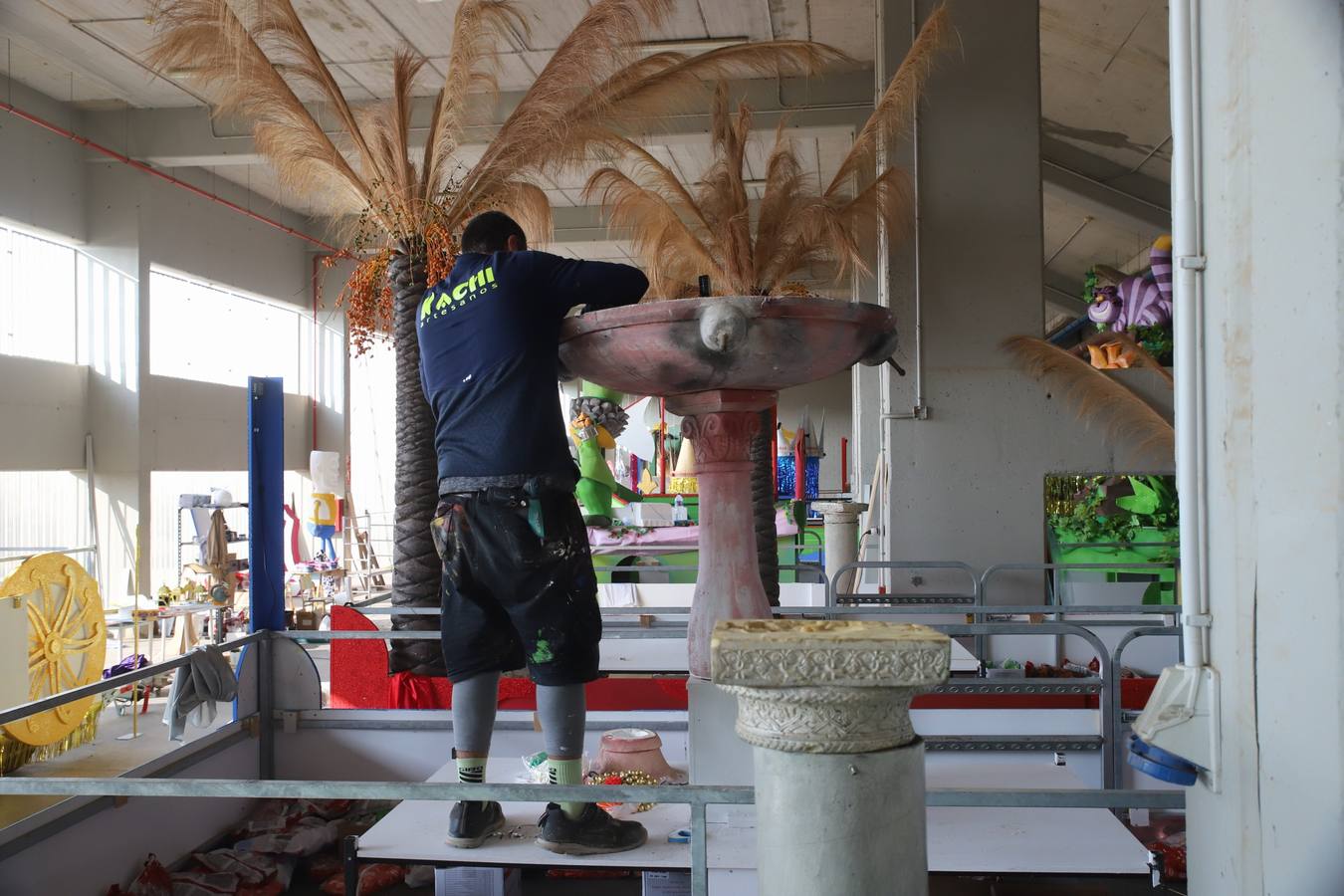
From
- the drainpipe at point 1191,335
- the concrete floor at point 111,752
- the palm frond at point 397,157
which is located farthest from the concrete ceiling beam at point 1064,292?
the drainpipe at point 1191,335

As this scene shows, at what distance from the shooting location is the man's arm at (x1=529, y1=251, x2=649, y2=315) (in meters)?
3.00

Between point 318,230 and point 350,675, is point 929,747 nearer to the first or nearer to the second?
point 350,675

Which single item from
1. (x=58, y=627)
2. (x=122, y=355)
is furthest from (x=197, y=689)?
(x=122, y=355)

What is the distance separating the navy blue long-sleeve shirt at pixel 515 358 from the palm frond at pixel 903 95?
Result: 4.50 meters

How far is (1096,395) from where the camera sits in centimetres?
735

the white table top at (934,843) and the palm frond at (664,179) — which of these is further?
the palm frond at (664,179)

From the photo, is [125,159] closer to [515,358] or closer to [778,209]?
[778,209]

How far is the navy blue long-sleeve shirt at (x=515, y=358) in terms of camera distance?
300 cm

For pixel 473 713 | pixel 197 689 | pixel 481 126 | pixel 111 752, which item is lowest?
pixel 111 752

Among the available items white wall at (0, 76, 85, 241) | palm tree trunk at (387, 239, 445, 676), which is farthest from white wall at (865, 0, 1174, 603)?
white wall at (0, 76, 85, 241)

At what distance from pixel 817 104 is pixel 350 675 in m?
8.42

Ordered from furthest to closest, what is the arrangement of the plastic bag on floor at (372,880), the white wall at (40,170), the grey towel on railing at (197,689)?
the white wall at (40,170) < the plastic bag on floor at (372,880) < the grey towel on railing at (197,689)

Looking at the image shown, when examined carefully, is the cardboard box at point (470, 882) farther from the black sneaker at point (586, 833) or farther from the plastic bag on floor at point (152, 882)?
the plastic bag on floor at point (152, 882)

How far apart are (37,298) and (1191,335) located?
14.4 m
